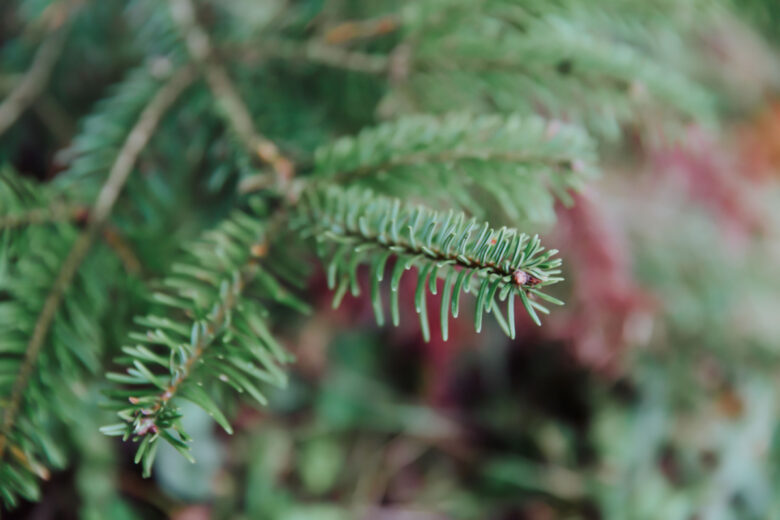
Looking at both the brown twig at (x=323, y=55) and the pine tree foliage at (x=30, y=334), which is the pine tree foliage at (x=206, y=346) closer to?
the pine tree foliage at (x=30, y=334)

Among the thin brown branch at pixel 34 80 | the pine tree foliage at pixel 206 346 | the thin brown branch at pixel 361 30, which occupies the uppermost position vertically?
the thin brown branch at pixel 34 80

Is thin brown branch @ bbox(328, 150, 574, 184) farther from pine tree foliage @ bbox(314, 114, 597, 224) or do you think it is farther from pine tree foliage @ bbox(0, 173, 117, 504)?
pine tree foliage @ bbox(0, 173, 117, 504)

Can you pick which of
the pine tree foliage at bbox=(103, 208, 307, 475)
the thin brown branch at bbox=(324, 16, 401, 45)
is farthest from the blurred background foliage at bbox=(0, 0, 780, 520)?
the pine tree foliage at bbox=(103, 208, 307, 475)

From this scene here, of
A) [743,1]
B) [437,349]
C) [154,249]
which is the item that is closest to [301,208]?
[154,249]

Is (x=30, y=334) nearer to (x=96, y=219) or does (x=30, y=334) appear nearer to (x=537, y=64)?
(x=96, y=219)

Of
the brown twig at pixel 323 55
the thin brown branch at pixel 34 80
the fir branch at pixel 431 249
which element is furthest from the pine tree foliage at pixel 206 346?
the thin brown branch at pixel 34 80
